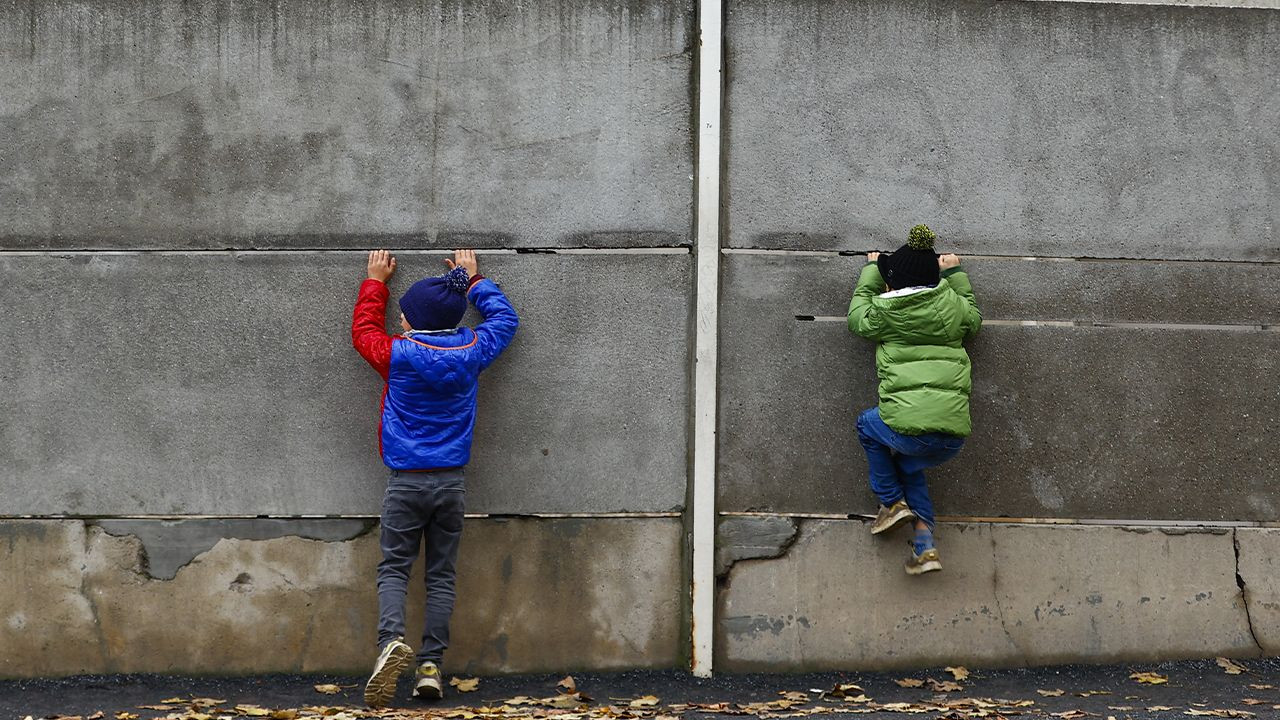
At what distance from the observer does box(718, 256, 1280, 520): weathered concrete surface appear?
599 centimetres

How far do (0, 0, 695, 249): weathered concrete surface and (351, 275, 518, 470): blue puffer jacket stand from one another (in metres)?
0.61

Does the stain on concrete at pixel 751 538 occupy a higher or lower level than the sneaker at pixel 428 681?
higher

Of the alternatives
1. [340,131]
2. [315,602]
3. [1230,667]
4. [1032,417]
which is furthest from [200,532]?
[1230,667]

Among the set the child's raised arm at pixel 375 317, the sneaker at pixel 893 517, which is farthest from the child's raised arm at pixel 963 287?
the child's raised arm at pixel 375 317

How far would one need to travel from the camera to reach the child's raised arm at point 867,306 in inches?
224

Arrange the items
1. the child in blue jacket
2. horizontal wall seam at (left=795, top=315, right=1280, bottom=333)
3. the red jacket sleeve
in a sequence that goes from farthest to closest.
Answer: horizontal wall seam at (left=795, top=315, right=1280, bottom=333) → the red jacket sleeve → the child in blue jacket

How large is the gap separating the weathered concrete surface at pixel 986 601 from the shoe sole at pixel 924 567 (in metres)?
0.10

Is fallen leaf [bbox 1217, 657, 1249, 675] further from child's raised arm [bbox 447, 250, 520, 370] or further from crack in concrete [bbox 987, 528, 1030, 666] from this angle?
child's raised arm [bbox 447, 250, 520, 370]

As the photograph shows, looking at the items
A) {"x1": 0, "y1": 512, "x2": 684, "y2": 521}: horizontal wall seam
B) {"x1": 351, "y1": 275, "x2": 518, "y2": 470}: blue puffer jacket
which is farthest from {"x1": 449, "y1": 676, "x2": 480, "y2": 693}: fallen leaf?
{"x1": 351, "y1": 275, "x2": 518, "y2": 470}: blue puffer jacket

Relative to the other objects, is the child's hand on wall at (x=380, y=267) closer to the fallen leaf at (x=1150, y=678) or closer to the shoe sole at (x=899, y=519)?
the shoe sole at (x=899, y=519)

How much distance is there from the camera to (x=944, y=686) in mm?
5742

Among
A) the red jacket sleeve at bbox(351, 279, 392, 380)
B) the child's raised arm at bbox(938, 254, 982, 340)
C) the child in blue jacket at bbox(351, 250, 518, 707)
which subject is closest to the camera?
the child in blue jacket at bbox(351, 250, 518, 707)

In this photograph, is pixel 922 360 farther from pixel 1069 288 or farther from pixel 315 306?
pixel 315 306

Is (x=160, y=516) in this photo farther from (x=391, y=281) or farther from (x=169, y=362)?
(x=391, y=281)
